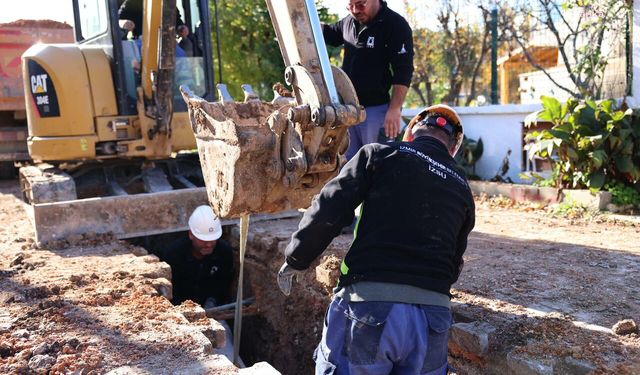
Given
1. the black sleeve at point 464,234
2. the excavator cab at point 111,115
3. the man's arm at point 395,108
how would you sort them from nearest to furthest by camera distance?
the black sleeve at point 464,234
the man's arm at point 395,108
the excavator cab at point 111,115

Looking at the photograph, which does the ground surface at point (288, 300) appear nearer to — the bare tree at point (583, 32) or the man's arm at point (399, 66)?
the man's arm at point (399, 66)

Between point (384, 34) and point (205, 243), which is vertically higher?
point (384, 34)

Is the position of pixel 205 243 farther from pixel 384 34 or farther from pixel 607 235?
pixel 607 235

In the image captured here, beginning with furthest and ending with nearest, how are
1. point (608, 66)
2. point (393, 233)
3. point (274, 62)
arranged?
point (274, 62)
point (608, 66)
point (393, 233)

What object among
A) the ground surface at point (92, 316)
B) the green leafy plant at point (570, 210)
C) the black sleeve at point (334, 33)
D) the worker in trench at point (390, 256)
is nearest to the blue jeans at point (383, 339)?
the worker in trench at point (390, 256)

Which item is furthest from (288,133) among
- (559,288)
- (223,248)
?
(223,248)

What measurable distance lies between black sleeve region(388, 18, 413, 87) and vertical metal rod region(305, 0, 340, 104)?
1305mm

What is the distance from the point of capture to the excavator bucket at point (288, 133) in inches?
138

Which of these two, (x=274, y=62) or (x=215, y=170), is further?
(x=274, y=62)

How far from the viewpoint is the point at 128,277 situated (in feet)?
16.1

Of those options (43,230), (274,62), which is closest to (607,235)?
(43,230)

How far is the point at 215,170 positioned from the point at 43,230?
2794 millimetres

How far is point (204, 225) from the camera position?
606 centimetres

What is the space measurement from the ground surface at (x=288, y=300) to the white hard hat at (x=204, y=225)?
502 mm
